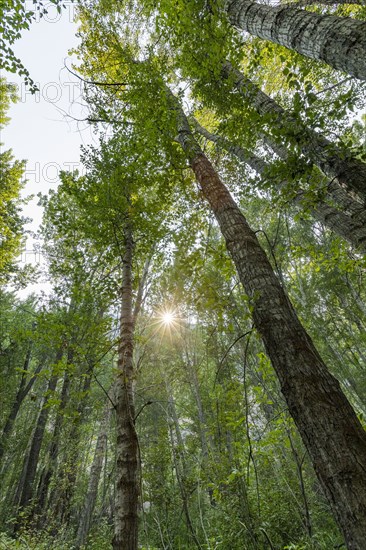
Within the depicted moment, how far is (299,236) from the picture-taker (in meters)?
14.4

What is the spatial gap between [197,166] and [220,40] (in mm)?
1237

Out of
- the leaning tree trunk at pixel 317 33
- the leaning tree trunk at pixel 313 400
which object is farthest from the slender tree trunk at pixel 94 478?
the leaning tree trunk at pixel 317 33

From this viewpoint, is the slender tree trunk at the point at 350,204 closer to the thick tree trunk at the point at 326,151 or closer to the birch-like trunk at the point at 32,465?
the thick tree trunk at the point at 326,151

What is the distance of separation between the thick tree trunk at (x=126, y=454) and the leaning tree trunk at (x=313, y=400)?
7.19 ft

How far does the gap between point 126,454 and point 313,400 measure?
235 centimetres

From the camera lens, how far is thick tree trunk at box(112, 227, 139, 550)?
255 cm

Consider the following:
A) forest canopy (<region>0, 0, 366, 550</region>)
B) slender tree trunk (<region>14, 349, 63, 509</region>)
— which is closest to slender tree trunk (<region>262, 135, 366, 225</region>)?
forest canopy (<region>0, 0, 366, 550</region>)

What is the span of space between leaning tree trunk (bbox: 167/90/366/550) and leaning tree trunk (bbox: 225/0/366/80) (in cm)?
169

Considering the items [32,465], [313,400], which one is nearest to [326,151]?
[313,400]

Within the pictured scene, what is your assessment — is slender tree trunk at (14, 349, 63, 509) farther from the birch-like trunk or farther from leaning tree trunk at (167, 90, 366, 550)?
leaning tree trunk at (167, 90, 366, 550)

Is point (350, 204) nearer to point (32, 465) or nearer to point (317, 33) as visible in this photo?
point (317, 33)

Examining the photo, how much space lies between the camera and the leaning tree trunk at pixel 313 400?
1.06 metres

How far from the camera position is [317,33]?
2.40 metres

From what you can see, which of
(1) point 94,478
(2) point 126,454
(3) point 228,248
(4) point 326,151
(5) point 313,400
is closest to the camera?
(5) point 313,400
